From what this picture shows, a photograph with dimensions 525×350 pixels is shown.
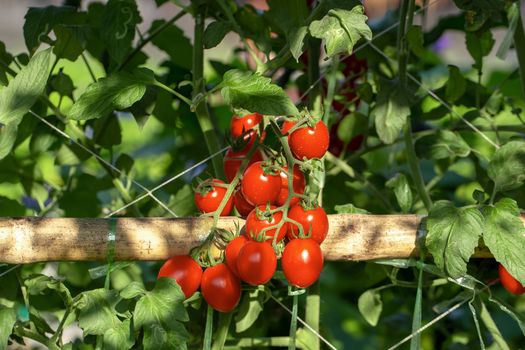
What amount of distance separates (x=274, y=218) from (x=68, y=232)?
0.28 m

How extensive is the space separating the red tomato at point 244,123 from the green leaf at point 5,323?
39cm

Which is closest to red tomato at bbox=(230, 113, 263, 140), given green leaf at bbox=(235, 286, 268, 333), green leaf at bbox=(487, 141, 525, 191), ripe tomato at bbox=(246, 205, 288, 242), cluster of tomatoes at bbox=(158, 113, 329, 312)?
cluster of tomatoes at bbox=(158, 113, 329, 312)

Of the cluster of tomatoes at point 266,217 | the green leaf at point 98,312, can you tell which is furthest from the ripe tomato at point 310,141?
the green leaf at point 98,312

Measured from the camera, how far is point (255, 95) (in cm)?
114

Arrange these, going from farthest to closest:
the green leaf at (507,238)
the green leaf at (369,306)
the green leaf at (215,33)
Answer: the green leaf at (369,306)
the green leaf at (215,33)
the green leaf at (507,238)

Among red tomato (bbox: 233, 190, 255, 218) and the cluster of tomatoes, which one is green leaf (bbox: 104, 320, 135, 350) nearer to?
the cluster of tomatoes

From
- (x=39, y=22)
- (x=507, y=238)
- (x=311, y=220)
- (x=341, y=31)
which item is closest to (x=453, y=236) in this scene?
(x=507, y=238)

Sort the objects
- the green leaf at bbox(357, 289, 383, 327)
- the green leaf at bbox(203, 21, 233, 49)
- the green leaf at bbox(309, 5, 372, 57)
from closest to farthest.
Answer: the green leaf at bbox(309, 5, 372, 57) < the green leaf at bbox(203, 21, 233, 49) < the green leaf at bbox(357, 289, 383, 327)

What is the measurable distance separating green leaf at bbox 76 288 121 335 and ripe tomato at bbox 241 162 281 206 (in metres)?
0.23

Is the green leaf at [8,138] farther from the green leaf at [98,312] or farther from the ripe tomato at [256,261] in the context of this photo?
the ripe tomato at [256,261]

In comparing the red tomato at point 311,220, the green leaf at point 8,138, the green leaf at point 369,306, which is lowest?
the green leaf at point 369,306

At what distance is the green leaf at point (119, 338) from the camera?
117cm

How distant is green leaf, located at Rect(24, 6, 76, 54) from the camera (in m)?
1.45

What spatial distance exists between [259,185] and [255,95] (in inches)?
4.5
